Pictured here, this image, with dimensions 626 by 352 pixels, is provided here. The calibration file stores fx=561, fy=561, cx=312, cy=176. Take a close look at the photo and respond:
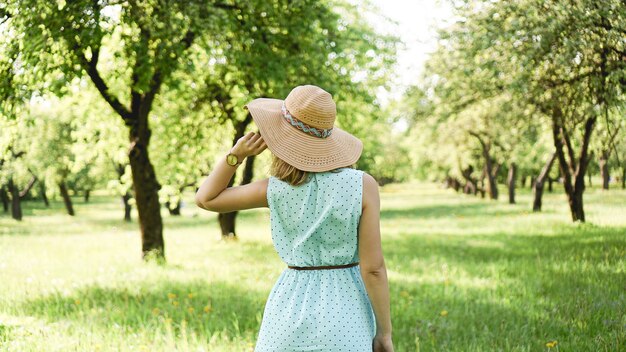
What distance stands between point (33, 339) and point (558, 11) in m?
7.82

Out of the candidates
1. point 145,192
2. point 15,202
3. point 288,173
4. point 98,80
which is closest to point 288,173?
point 288,173

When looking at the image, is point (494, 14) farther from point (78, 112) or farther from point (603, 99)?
point (78, 112)

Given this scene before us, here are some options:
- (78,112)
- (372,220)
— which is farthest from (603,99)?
(78,112)

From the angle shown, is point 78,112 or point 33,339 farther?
point 78,112

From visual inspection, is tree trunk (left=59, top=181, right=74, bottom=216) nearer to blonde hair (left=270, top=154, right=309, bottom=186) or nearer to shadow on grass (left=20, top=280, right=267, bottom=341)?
shadow on grass (left=20, top=280, right=267, bottom=341)

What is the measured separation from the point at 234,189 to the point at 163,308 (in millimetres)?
4545

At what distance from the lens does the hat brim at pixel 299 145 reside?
2697 millimetres

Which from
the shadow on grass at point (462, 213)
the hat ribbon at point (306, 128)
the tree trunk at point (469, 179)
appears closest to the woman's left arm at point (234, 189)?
the hat ribbon at point (306, 128)

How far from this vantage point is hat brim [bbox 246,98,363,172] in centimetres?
270

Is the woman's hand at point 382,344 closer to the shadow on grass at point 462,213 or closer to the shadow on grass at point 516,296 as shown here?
the shadow on grass at point 516,296

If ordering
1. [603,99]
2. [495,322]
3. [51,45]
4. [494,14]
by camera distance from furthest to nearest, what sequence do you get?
[494,14] → [603,99] → [51,45] → [495,322]

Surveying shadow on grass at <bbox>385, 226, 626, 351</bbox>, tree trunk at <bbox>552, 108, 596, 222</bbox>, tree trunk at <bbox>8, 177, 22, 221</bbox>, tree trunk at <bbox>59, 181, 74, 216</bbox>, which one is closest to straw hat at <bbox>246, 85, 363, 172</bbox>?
shadow on grass at <bbox>385, 226, 626, 351</bbox>

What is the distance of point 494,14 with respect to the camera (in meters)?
9.43

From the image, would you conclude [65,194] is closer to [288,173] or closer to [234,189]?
[234,189]
